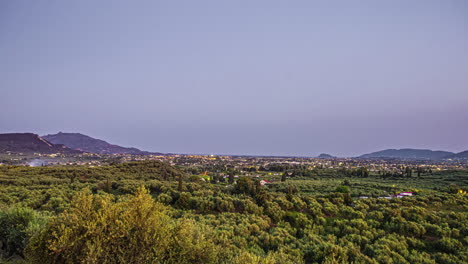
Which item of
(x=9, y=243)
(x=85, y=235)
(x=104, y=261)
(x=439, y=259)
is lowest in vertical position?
(x=439, y=259)

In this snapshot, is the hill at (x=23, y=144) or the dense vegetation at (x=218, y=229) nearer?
the dense vegetation at (x=218, y=229)

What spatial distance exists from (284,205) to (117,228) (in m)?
25.6

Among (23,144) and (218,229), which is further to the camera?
(23,144)

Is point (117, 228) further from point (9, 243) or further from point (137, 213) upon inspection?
point (9, 243)

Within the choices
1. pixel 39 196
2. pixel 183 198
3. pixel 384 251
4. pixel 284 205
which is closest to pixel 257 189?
pixel 284 205

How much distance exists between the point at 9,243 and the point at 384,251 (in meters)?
23.4

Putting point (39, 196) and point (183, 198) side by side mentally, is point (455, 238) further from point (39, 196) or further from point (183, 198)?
point (39, 196)

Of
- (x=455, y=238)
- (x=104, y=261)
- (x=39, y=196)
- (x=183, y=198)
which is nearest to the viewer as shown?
(x=104, y=261)

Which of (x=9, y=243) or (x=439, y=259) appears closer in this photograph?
(x=9, y=243)

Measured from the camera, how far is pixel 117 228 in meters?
8.81

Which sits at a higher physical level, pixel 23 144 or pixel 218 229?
pixel 23 144

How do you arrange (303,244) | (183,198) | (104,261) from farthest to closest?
1. (183,198)
2. (303,244)
3. (104,261)

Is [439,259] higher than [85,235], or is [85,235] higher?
[85,235]

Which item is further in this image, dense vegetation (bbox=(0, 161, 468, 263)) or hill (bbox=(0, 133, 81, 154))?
hill (bbox=(0, 133, 81, 154))
